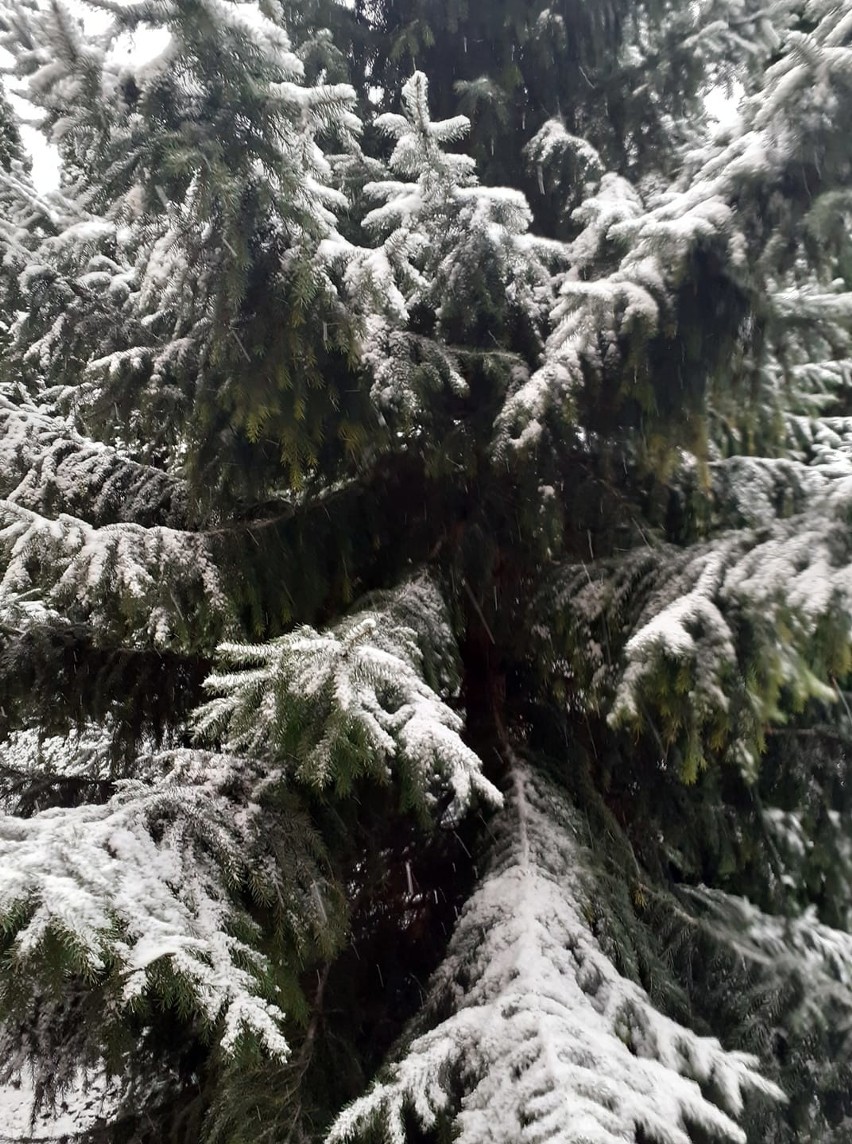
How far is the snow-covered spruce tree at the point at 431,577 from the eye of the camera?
1711 mm

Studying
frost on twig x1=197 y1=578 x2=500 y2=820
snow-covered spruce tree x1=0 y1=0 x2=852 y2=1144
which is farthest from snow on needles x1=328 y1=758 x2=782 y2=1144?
frost on twig x1=197 y1=578 x2=500 y2=820

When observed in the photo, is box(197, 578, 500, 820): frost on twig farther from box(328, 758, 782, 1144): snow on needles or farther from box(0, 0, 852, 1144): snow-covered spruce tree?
box(328, 758, 782, 1144): snow on needles

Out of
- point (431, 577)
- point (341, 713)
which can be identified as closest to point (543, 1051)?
point (341, 713)

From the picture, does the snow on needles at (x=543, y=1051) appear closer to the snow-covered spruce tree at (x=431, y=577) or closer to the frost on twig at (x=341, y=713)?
the snow-covered spruce tree at (x=431, y=577)

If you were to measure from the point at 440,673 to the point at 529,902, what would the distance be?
2.50 ft

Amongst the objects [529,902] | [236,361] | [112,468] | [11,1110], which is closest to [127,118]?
[236,361]

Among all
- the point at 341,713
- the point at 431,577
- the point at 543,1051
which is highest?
the point at 431,577

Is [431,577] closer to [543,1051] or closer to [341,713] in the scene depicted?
[341,713]

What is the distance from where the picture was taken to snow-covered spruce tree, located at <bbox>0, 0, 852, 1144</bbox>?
171 centimetres

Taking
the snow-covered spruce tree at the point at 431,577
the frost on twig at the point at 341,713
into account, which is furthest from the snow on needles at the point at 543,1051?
the frost on twig at the point at 341,713

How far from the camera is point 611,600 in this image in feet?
8.09

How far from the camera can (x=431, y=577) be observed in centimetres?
289

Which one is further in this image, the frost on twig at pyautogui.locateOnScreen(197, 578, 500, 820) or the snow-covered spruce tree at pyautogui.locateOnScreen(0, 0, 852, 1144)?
the snow-covered spruce tree at pyautogui.locateOnScreen(0, 0, 852, 1144)

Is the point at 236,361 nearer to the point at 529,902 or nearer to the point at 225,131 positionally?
the point at 225,131
